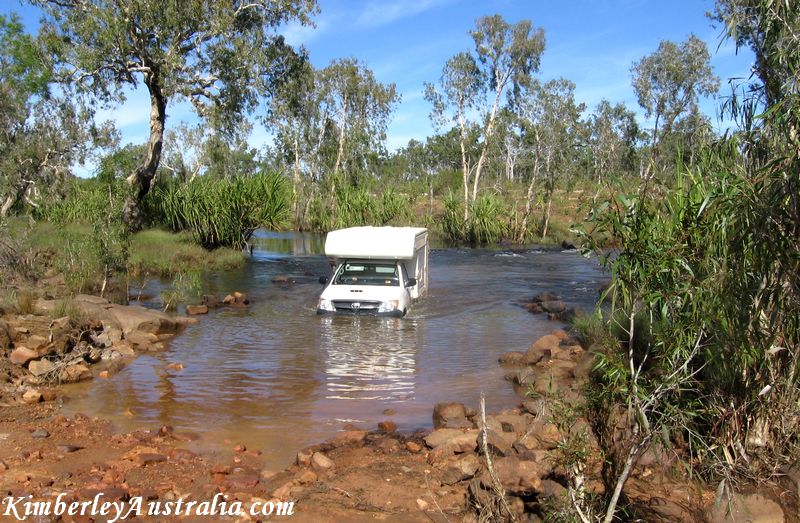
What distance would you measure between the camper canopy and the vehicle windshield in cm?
33

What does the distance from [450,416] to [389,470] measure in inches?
73.0

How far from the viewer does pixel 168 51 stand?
26953 millimetres

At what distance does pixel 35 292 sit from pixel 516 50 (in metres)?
40.2

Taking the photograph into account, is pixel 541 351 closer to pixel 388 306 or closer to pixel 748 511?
pixel 388 306

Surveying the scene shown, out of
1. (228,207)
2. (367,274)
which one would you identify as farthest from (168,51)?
(367,274)

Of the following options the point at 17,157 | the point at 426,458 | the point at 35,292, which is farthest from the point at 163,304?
the point at 17,157

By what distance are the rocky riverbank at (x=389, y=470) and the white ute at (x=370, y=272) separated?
6.96m

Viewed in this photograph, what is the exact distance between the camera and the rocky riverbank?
5.78 metres

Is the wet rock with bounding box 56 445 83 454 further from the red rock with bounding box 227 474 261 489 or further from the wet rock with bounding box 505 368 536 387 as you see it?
the wet rock with bounding box 505 368 536 387

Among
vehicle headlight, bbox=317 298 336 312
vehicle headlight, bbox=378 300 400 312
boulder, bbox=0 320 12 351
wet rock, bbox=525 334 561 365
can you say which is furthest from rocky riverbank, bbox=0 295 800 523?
vehicle headlight, bbox=317 298 336 312

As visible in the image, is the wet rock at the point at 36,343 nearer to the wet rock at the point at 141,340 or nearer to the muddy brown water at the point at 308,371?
the muddy brown water at the point at 308,371

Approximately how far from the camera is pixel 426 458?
7.22 metres

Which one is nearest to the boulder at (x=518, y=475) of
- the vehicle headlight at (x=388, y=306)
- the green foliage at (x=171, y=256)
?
the vehicle headlight at (x=388, y=306)

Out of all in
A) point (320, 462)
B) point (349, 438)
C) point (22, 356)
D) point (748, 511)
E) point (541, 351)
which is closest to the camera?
point (748, 511)
